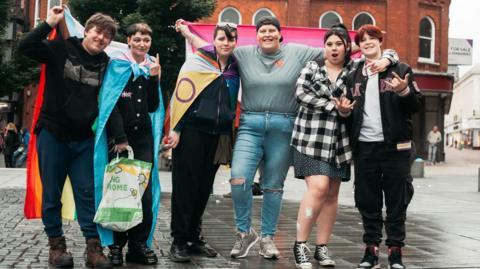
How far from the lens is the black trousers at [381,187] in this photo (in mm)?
5203

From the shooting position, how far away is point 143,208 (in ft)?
17.9

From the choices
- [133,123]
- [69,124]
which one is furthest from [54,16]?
[133,123]

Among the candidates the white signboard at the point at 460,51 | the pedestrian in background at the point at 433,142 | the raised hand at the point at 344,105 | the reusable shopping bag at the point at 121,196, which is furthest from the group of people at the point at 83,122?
the white signboard at the point at 460,51

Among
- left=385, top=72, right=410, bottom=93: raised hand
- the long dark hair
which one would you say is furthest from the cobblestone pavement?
the long dark hair

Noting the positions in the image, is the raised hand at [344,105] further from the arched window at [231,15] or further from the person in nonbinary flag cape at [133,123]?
the arched window at [231,15]

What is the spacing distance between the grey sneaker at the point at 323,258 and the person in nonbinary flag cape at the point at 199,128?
3.21ft

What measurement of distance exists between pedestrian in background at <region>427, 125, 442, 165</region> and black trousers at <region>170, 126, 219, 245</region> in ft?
85.4

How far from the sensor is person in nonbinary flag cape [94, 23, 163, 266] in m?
5.19

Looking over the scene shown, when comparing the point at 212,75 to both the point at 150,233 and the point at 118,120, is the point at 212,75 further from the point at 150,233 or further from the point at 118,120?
the point at 150,233

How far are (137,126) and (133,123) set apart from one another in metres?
0.05

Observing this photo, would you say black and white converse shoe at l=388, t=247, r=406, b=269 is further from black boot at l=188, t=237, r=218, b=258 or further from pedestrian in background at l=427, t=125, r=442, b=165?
pedestrian in background at l=427, t=125, r=442, b=165

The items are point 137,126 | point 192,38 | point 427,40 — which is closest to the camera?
point 137,126

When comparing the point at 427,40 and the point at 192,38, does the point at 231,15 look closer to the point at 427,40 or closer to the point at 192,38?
the point at 427,40

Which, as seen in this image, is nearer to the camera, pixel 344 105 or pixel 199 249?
pixel 344 105
